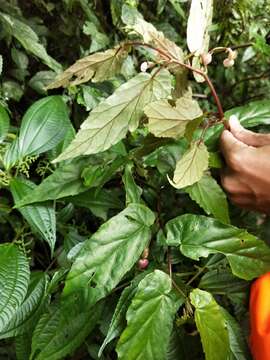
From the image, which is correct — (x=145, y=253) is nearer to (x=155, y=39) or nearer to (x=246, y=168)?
(x=246, y=168)

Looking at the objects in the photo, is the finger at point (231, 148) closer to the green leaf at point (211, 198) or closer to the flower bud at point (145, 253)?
the green leaf at point (211, 198)

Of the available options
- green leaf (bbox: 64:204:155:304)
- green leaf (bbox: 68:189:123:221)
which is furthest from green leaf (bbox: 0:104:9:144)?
green leaf (bbox: 64:204:155:304)

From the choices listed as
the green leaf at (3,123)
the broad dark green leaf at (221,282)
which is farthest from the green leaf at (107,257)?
the green leaf at (3,123)

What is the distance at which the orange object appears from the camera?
62 cm

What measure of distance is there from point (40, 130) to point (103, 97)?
274mm

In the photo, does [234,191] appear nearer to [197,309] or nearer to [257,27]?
[197,309]

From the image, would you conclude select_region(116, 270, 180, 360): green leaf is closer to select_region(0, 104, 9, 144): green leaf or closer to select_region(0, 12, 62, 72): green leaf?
select_region(0, 104, 9, 144): green leaf

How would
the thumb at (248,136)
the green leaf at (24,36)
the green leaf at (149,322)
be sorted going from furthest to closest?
1. the green leaf at (24,36)
2. the thumb at (248,136)
3. the green leaf at (149,322)

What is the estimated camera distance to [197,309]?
2.02ft

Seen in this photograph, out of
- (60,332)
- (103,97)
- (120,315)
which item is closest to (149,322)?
(120,315)

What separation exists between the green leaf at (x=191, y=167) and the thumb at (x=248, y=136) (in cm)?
12

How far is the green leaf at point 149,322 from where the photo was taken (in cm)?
59

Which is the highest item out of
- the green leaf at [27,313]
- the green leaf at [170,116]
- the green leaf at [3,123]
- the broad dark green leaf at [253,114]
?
the green leaf at [170,116]

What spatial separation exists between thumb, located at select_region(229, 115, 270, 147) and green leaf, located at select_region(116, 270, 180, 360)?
0.23 m
